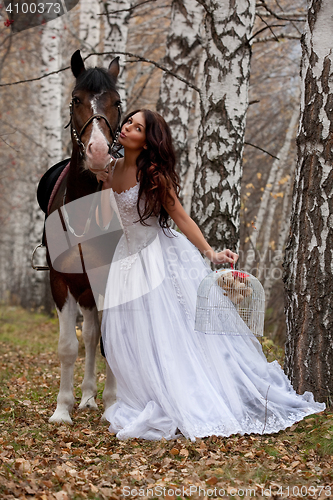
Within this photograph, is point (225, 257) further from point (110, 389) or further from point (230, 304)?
point (110, 389)

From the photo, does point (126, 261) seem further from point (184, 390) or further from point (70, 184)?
point (184, 390)

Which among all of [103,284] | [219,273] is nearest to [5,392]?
[103,284]

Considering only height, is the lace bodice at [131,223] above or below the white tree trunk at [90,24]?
below

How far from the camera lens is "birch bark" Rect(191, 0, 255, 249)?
16.1 ft

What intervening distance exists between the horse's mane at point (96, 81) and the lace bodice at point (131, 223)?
0.78 m

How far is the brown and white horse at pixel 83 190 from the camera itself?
3.71 m

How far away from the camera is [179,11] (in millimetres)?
7758

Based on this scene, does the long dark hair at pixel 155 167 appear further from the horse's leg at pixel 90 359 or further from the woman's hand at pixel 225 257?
the horse's leg at pixel 90 359

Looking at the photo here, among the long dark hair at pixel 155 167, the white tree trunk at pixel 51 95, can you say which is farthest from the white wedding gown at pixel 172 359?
the white tree trunk at pixel 51 95

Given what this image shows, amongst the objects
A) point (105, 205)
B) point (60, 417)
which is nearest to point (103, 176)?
point (105, 205)

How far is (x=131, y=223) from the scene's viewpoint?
4090 mm

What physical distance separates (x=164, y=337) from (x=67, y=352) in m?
1.12

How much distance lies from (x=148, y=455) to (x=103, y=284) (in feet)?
5.29

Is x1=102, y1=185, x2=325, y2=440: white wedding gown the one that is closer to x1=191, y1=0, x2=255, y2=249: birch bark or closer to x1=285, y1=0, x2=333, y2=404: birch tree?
x1=285, y1=0, x2=333, y2=404: birch tree
